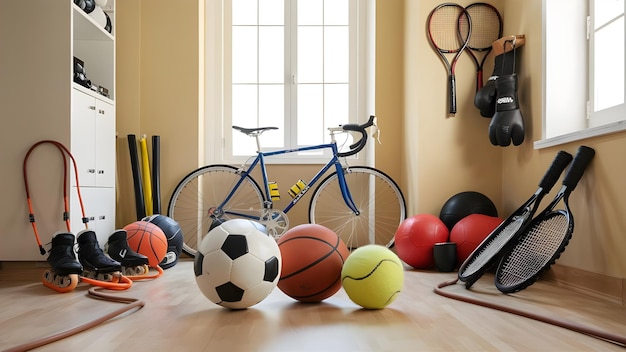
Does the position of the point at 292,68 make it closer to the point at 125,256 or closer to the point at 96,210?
the point at 96,210

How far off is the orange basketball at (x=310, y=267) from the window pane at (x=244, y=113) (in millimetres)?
2710

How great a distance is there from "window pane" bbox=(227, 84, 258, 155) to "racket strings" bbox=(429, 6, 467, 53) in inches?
66.3

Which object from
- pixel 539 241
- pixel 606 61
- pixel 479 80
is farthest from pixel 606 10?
pixel 539 241

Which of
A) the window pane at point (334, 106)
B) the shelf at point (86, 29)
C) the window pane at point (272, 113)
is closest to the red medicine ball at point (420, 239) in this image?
the window pane at point (334, 106)

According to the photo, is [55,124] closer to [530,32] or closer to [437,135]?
[437,135]

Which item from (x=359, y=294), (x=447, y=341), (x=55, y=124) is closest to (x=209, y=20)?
(x=55, y=124)

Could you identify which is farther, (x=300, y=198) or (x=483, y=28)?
(x=300, y=198)

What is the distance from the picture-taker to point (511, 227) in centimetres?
313

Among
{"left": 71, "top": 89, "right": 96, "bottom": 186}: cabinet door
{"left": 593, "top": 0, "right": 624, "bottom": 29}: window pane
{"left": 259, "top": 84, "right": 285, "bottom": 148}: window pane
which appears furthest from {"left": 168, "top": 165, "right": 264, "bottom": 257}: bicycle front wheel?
{"left": 593, "top": 0, "right": 624, "bottom": 29}: window pane

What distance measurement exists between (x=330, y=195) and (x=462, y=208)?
4.25ft

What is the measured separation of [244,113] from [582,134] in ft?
9.90

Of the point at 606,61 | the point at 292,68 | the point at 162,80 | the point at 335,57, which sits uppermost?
the point at 335,57

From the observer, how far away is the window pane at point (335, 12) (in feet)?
17.4

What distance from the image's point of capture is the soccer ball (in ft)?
7.61
